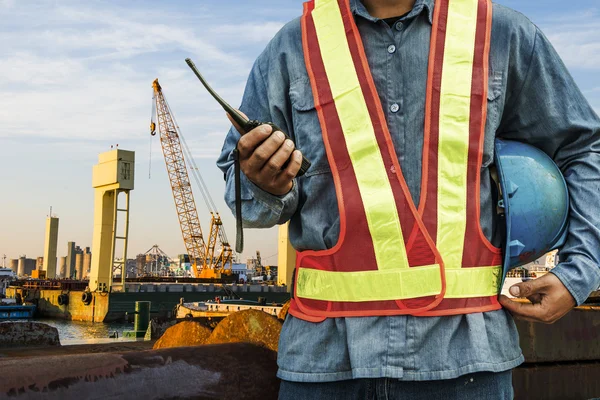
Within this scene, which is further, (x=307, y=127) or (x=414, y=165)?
(x=307, y=127)

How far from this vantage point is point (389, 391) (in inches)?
69.6

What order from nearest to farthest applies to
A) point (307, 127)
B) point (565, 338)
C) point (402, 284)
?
point (402, 284), point (307, 127), point (565, 338)

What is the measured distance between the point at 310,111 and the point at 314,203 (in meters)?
0.29

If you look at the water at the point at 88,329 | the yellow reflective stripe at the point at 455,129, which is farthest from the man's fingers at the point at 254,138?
the water at the point at 88,329

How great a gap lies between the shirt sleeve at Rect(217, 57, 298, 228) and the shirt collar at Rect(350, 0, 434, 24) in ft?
1.26

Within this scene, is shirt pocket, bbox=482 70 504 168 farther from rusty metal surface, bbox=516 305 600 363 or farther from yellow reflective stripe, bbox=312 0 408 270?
rusty metal surface, bbox=516 305 600 363

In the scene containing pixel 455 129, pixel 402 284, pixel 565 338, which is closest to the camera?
pixel 402 284

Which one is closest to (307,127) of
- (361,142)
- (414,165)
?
(361,142)

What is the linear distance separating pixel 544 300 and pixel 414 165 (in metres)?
0.54

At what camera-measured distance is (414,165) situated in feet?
6.29

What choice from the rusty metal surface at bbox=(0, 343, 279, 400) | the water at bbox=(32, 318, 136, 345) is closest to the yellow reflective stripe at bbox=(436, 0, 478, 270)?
the rusty metal surface at bbox=(0, 343, 279, 400)

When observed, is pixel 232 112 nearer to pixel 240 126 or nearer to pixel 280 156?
pixel 240 126

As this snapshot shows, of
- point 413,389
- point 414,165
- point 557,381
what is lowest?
point 557,381

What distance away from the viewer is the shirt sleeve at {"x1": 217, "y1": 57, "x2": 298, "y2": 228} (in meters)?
1.90
